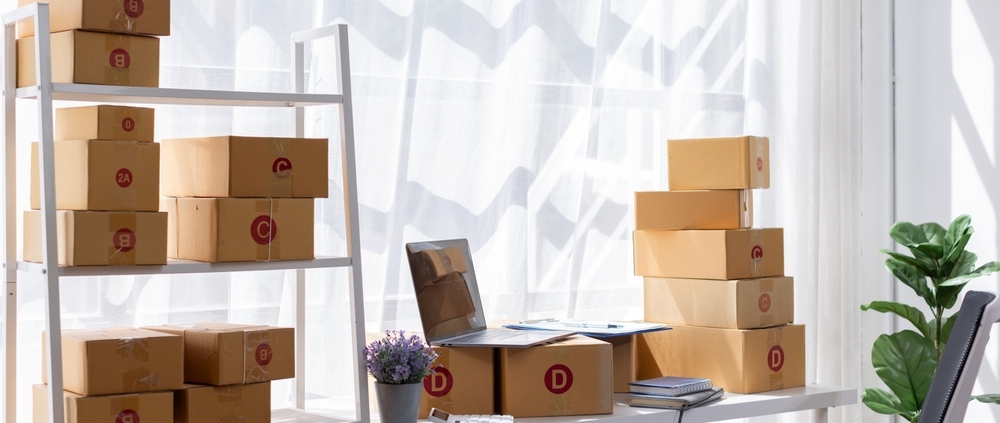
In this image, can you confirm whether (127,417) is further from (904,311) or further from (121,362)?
(904,311)

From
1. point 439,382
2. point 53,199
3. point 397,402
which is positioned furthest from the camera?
point 439,382

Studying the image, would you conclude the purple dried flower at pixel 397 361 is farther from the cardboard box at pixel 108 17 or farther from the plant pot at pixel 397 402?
the cardboard box at pixel 108 17

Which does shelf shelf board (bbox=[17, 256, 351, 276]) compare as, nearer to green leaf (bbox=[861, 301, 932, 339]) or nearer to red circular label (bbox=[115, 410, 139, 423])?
red circular label (bbox=[115, 410, 139, 423])

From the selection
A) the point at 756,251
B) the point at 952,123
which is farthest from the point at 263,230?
the point at 952,123

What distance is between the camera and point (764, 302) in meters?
2.60

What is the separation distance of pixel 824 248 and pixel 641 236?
3.48ft

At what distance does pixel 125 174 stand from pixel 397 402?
689 millimetres

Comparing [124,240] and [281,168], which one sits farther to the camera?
[281,168]

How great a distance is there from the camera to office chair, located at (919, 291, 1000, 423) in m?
1.10

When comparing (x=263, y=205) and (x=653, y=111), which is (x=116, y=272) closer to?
(x=263, y=205)

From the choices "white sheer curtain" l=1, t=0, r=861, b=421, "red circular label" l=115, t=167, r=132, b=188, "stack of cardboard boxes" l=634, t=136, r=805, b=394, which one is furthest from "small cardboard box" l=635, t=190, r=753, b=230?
"red circular label" l=115, t=167, r=132, b=188

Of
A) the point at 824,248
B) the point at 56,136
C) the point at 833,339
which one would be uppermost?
the point at 56,136

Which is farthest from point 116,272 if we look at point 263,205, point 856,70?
point 856,70

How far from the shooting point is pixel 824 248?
3.47 meters
